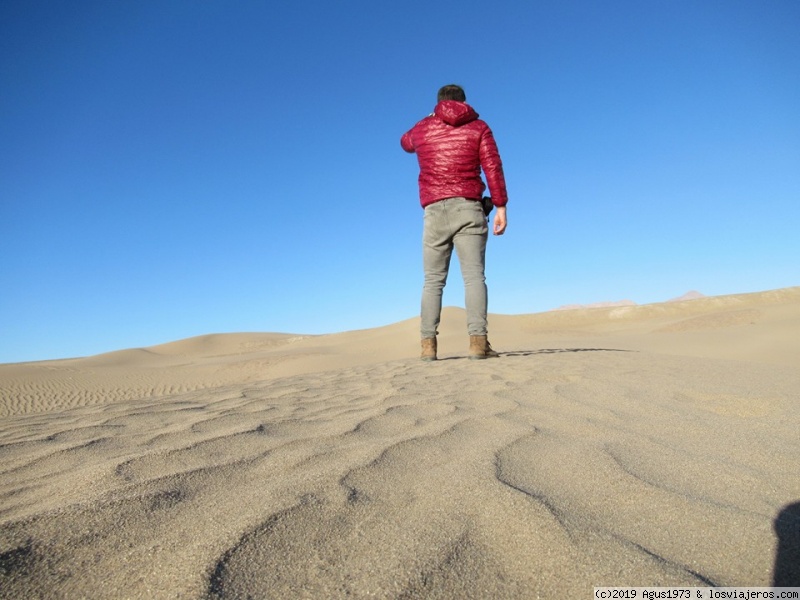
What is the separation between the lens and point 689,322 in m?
11.5

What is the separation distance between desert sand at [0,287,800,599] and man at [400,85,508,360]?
1.61 m

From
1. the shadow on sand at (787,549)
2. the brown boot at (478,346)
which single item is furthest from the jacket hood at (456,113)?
the shadow on sand at (787,549)

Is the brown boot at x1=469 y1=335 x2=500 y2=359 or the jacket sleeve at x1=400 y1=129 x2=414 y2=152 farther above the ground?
the jacket sleeve at x1=400 y1=129 x2=414 y2=152

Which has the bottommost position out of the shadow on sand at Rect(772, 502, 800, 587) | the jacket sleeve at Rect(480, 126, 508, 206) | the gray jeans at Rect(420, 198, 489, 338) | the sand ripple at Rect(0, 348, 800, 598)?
the shadow on sand at Rect(772, 502, 800, 587)

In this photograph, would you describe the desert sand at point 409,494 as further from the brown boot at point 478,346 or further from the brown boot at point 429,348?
the brown boot at point 429,348

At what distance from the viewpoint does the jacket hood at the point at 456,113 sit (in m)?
4.12

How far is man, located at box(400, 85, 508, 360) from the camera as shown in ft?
13.4

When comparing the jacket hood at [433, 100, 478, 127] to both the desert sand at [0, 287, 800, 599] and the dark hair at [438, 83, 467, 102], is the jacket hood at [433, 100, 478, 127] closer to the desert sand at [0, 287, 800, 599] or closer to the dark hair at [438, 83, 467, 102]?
the dark hair at [438, 83, 467, 102]

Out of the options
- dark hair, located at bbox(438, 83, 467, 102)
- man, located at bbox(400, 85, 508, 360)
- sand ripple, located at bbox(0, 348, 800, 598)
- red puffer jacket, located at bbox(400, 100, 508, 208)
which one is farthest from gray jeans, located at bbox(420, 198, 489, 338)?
sand ripple, located at bbox(0, 348, 800, 598)

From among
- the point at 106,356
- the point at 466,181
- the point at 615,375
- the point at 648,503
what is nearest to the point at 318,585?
the point at 648,503

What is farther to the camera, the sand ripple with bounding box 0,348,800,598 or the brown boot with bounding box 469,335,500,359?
the brown boot with bounding box 469,335,500,359

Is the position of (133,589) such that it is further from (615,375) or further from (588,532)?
(615,375)

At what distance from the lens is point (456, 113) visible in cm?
412

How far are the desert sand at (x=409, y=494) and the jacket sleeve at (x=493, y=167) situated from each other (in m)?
2.06
